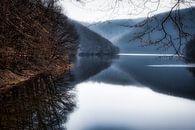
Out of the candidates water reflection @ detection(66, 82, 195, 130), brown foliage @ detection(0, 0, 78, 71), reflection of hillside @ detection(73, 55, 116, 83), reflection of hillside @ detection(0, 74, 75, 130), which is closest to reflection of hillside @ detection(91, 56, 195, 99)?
reflection of hillside @ detection(73, 55, 116, 83)

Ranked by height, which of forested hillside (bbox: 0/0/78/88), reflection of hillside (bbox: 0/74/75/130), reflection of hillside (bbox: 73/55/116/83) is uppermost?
forested hillside (bbox: 0/0/78/88)

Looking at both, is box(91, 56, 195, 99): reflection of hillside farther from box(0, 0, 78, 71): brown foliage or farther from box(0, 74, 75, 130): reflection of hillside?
box(0, 0, 78, 71): brown foliage

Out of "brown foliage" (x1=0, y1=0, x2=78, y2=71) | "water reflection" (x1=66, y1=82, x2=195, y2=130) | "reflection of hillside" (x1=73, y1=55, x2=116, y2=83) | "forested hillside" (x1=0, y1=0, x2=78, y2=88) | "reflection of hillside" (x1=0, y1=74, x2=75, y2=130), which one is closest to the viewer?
"brown foliage" (x1=0, y1=0, x2=78, y2=71)

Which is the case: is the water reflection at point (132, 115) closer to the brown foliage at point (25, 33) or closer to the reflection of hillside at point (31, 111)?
Result: the reflection of hillside at point (31, 111)

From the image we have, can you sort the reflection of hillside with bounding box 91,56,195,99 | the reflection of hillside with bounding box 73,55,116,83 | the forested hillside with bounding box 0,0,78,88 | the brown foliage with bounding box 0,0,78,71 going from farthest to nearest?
the reflection of hillside with bounding box 73,55,116,83, the reflection of hillside with bounding box 91,56,195,99, the forested hillside with bounding box 0,0,78,88, the brown foliage with bounding box 0,0,78,71

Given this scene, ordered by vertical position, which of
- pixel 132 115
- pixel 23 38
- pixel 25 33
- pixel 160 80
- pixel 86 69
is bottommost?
pixel 86 69

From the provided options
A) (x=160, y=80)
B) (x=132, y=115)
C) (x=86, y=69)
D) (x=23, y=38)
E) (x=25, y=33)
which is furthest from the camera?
(x=86, y=69)

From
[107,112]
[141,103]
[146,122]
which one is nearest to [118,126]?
[146,122]

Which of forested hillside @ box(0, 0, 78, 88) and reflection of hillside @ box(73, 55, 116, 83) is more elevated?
forested hillside @ box(0, 0, 78, 88)

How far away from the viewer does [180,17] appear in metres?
5.38

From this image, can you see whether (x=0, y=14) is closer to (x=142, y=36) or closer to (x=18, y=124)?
(x=18, y=124)

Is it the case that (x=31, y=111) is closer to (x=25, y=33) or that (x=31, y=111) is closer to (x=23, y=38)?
(x=25, y=33)

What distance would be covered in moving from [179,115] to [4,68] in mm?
10819

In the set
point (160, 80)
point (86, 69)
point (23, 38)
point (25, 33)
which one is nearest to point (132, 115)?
point (25, 33)
